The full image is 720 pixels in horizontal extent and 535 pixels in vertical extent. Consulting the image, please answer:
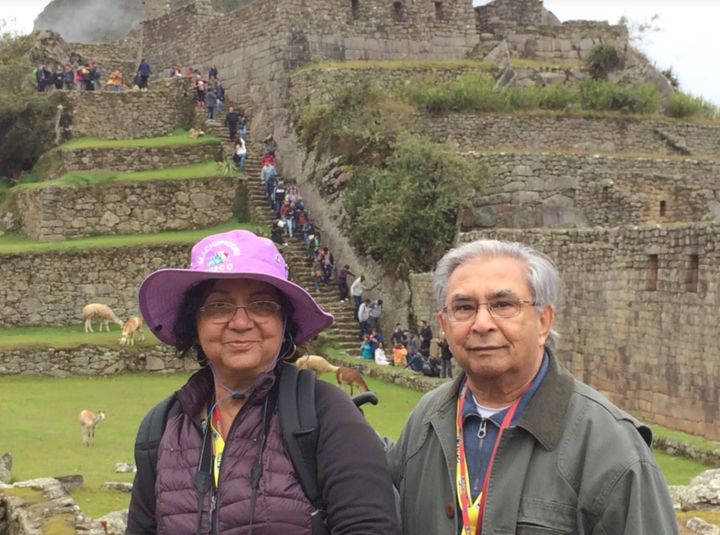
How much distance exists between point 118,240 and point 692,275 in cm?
1574

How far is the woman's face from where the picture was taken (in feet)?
12.5

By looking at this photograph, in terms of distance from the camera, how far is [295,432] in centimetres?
353

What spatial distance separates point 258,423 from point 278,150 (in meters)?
26.8

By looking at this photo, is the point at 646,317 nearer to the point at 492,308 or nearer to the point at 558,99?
the point at 492,308

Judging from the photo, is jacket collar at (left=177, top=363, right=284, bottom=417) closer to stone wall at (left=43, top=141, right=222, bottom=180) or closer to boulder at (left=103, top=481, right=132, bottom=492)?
boulder at (left=103, top=481, right=132, bottom=492)

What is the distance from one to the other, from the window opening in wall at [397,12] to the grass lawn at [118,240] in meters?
7.98

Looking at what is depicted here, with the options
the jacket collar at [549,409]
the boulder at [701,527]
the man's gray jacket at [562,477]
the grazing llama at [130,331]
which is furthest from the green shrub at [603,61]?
the man's gray jacket at [562,477]

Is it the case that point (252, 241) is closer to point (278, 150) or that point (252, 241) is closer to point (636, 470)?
point (636, 470)

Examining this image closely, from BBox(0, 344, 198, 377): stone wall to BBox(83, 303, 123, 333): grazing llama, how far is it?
5.10ft

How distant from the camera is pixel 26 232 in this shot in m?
28.2

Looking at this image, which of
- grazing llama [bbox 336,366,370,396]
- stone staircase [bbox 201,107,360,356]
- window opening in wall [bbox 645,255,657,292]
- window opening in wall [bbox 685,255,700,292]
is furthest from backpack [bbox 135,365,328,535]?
stone staircase [bbox 201,107,360,356]

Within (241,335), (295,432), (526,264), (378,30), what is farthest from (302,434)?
(378,30)

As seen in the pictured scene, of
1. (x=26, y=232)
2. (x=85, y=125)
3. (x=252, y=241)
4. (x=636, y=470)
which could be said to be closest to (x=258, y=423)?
(x=252, y=241)

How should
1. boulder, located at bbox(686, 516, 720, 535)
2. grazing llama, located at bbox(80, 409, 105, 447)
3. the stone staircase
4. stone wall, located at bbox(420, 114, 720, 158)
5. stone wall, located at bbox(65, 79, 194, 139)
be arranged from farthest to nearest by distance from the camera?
stone wall, located at bbox(65, 79, 194, 139)
stone wall, located at bbox(420, 114, 720, 158)
the stone staircase
grazing llama, located at bbox(80, 409, 105, 447)
boulder, located at bbox(686, 516, 720, 535)
